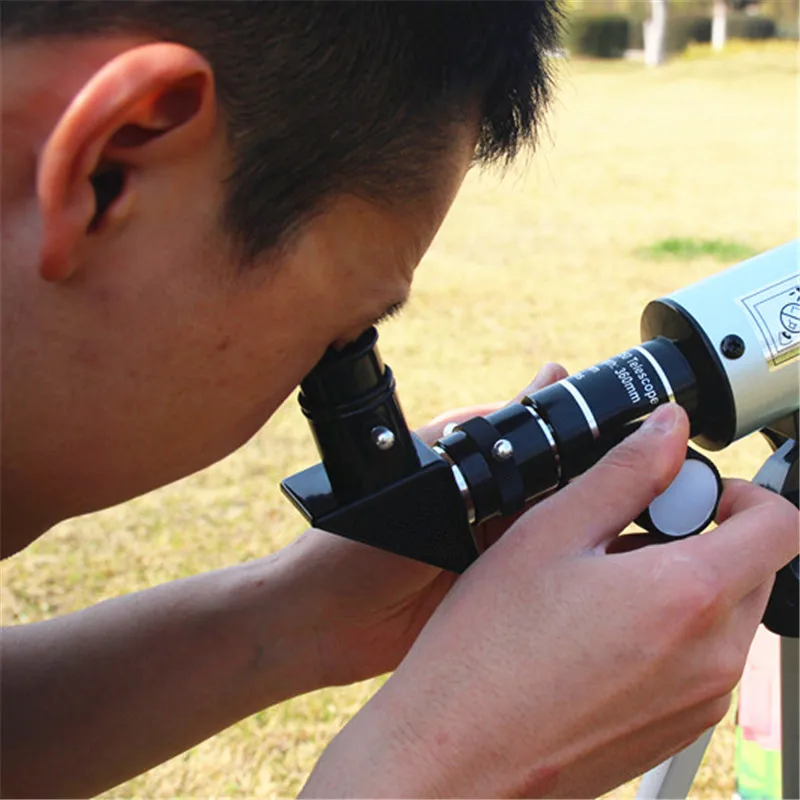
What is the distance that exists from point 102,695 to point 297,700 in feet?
2.61

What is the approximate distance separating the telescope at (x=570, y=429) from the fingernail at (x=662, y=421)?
54mm

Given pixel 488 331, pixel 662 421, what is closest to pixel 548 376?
pixel 662 421

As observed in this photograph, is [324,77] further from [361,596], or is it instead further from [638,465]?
[361,596]

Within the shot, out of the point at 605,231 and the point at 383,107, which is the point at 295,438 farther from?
the point at 605,231

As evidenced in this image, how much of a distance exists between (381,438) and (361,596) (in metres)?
0.25

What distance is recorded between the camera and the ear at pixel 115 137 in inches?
24.2

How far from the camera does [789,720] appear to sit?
3.84 ft

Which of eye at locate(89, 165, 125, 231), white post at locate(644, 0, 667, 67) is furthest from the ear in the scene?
white post at locate(644, 0, 667, 67)

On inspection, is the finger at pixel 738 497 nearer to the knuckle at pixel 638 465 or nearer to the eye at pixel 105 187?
the knuckle at pixel 638 465

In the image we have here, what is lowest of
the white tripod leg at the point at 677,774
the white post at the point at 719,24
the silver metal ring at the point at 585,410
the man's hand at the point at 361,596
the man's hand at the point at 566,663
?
the white post at the point at 719,24

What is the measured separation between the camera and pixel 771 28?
72.3 ft

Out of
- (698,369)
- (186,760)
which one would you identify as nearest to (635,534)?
(698,369)

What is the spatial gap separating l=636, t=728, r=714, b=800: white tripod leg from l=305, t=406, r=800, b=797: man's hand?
1.13 ft

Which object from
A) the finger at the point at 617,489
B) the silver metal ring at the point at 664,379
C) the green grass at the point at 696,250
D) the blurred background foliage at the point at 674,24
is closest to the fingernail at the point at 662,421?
the finger at the point at 617,489
